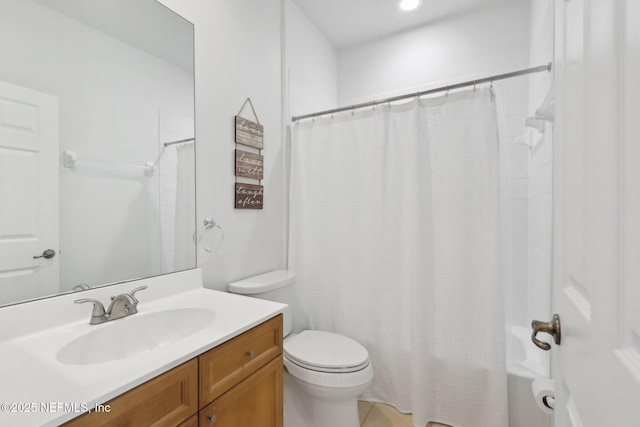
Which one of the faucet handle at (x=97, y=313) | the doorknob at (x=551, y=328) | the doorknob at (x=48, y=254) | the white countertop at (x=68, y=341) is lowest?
the white countertop at (x=68, y=341)

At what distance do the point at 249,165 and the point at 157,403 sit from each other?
1.24 meters

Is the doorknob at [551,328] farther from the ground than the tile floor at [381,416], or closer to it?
farther from the ground

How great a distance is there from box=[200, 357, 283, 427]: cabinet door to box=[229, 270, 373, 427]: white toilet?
30cm

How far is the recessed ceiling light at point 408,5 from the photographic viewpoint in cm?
207

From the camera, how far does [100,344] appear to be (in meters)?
0.93

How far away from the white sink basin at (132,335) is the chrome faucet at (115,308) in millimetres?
21

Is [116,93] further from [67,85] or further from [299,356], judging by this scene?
[299,356]

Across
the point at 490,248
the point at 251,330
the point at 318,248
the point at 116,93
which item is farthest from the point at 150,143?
the point at 490,248

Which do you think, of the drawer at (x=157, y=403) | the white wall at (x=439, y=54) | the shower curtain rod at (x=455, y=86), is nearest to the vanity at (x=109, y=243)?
the drawer at (x=157, y=403)

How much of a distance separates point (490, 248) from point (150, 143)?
1.68 metres

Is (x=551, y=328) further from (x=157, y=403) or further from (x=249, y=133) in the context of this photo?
(x=249, y=133)

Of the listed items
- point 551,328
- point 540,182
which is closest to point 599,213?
point 551,328

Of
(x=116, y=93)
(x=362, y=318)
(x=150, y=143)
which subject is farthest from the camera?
(x=362, y=318)

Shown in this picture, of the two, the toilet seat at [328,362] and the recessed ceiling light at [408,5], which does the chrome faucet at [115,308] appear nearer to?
the toilet seat at [328,362]
